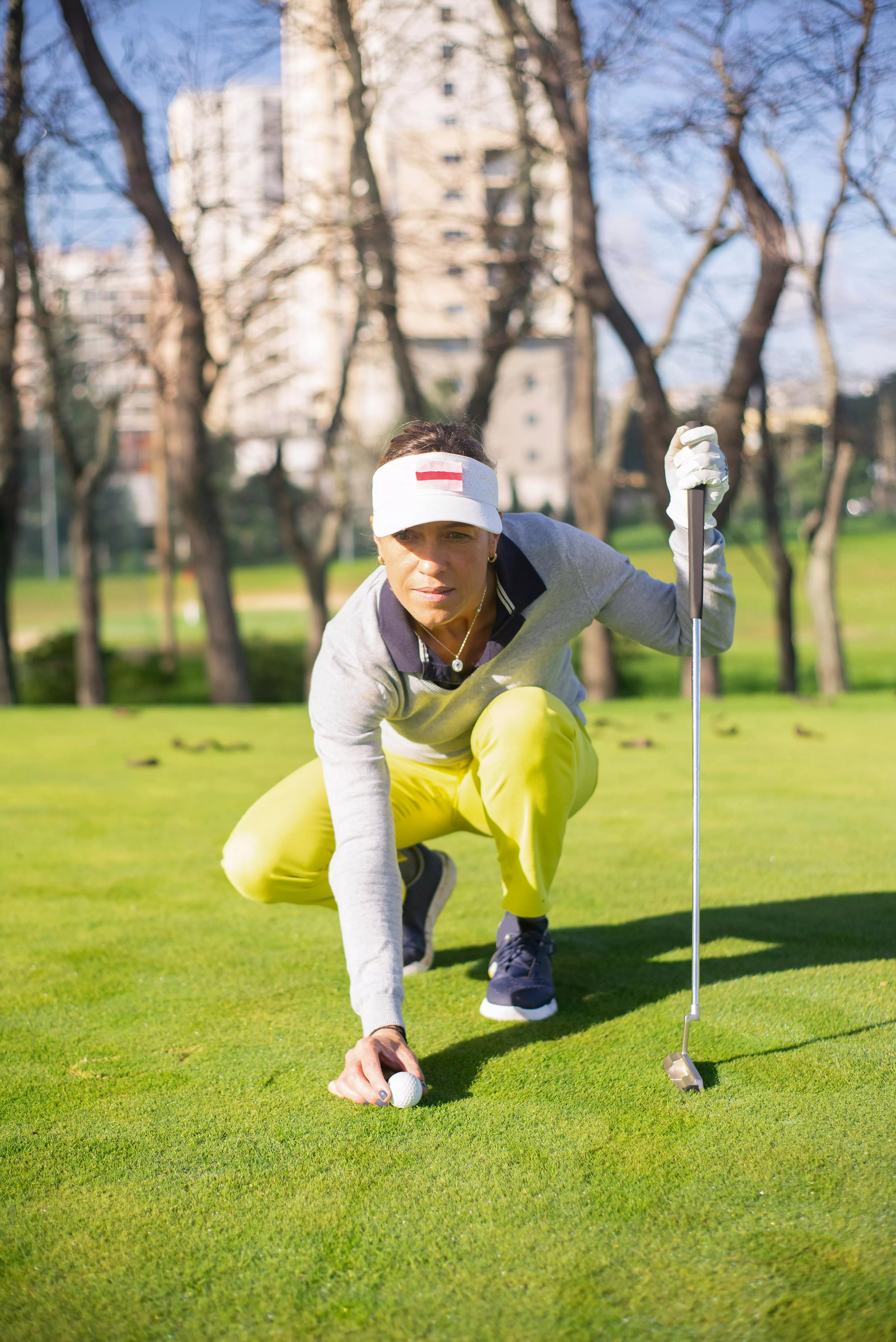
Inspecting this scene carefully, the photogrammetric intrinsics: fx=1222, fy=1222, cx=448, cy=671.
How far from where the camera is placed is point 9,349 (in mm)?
12859

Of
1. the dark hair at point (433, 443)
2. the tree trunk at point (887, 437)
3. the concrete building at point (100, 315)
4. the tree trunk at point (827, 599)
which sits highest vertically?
the concrete building at point (100, 315)

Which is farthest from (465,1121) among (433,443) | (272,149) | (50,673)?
(50,673)

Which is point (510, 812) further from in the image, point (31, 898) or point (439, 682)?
point (31, 898)

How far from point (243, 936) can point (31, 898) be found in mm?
789

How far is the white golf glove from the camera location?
233 centimetres

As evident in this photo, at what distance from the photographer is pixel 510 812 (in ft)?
8.46

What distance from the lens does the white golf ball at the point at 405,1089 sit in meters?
2.10

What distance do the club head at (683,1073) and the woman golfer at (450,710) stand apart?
407 mm

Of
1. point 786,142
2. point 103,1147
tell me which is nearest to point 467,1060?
point 103,1147

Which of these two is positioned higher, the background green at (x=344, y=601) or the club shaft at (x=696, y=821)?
the club shaft at (x=696, y=821)

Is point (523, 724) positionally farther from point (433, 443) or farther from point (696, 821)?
point (433, 443)

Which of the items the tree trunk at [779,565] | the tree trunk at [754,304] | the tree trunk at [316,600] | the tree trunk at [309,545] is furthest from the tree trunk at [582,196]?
the tree trunk at [316,600]

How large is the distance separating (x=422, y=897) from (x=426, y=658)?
2.71 ft

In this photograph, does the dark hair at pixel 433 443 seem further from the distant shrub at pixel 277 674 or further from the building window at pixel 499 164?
the distant shrub at pixel 277 674
